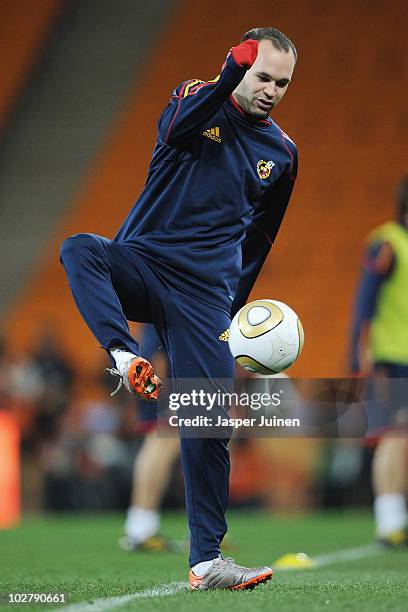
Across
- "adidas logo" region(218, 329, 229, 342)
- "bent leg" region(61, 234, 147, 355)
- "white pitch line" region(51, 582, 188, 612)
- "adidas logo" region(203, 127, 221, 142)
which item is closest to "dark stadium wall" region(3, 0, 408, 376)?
"white pitch line" region(51, 582, 188, 612)

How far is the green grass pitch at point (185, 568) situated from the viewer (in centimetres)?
368

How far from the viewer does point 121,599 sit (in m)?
3.87

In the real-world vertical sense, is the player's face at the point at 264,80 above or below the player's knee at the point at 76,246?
above

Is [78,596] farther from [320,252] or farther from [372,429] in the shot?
[320,252]

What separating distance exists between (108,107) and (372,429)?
9.69 meters

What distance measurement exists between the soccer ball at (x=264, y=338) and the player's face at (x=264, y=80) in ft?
2.46

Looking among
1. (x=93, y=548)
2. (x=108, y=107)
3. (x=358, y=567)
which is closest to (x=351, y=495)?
(x=93, y=548)

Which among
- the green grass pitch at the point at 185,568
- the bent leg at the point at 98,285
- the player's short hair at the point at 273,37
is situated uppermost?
the player's short hair at the point at 273,37

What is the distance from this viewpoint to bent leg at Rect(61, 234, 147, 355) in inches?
149

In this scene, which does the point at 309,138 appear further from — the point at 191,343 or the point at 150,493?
the point at 191,343

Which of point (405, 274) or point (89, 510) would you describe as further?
point (89, 510)

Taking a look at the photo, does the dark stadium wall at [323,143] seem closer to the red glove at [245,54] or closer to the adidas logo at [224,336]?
the adidas logo at [224,336]

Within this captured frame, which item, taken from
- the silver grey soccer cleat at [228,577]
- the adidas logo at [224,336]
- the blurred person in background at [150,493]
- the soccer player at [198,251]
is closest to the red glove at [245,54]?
the soccer player at [198,251]

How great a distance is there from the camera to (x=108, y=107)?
50.8 ft
